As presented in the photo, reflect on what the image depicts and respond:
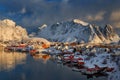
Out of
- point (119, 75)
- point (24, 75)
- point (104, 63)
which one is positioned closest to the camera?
point (119, 75)

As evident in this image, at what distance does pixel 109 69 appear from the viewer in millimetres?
49906

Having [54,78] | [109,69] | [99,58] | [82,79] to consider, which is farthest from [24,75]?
[99,58]

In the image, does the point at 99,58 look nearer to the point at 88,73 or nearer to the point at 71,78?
the point at 88,73

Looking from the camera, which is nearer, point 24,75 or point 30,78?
point 30,78

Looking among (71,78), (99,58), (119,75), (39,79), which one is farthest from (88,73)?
(119,75)

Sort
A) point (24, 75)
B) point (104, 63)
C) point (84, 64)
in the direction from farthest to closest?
point (84, 64) → point (104, 63) → point (24, 75)

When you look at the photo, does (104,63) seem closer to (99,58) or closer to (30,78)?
(99,58)

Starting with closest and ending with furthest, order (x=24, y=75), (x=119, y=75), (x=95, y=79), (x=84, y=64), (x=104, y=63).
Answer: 1. (x=119, y=75)
2. (x=95, y=79)
3. (x=24, y=75)
4. (x=104, y=63)
5. (x=84, y=64)

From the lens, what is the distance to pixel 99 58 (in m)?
63.4

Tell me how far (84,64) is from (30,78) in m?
18.4

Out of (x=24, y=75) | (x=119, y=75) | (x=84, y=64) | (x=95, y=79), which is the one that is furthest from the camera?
(x=84, y=64)

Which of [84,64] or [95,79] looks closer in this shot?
[95,79]

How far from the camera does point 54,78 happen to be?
46469 millimetres

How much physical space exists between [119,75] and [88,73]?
1984 cm
